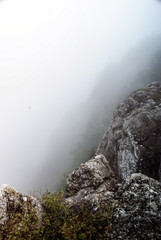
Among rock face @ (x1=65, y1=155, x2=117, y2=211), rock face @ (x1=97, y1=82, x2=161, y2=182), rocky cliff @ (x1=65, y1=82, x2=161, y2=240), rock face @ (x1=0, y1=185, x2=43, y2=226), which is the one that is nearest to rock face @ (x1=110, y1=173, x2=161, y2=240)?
Answer: rocky cliff @ (x1=65, y1=82, x2=161, y2=240)

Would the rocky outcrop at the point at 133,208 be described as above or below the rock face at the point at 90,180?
above

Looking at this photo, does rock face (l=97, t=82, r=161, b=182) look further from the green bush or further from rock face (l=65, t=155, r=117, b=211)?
the green bush

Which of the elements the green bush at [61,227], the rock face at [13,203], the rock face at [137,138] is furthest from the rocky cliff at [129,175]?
the rock face at [13,203]

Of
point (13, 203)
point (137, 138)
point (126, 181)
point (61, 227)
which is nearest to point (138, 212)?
point (126, 181)

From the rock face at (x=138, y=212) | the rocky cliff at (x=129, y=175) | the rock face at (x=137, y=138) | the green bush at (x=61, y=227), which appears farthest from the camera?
the rock face at (x=137, y=138)

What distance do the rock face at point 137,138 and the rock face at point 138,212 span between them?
5.92 meters

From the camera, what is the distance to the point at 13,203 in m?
6.93

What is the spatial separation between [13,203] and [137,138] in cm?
1167

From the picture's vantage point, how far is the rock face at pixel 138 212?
5.03m

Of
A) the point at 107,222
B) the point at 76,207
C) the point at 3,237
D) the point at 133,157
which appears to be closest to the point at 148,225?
the point at 107,222

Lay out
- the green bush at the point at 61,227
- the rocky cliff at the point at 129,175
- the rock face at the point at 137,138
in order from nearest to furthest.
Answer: the green bush at the point at 61,227, the rocky cliff at the point at 129,175, the rock face at the point at 137,138

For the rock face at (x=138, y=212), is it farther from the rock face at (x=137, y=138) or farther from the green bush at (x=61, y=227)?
the rock face at (x=137, y=138)

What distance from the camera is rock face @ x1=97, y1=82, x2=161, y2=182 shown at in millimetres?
12977

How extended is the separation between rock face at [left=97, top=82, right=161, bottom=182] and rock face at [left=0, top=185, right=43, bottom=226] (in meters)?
8.70
